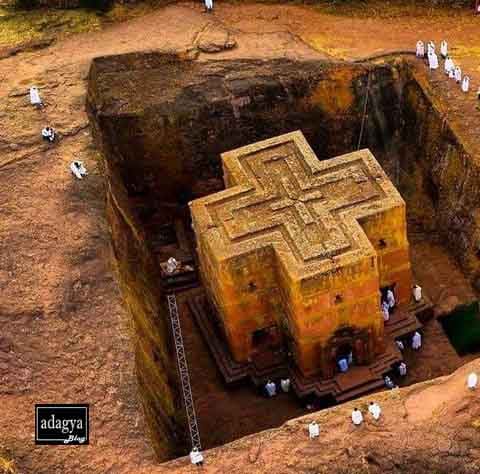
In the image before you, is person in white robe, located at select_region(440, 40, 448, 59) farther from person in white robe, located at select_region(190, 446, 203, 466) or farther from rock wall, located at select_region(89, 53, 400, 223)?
person in white robe, located at select_region(190, 446, 203, 466)

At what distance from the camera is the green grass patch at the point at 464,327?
17.8 m

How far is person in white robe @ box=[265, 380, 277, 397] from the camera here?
17.1 metres

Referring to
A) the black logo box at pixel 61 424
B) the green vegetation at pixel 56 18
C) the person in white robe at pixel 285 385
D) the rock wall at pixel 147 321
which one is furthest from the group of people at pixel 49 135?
the person in white robe at pixel 285 385

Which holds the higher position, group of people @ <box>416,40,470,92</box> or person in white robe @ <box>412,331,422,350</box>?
group of people @ <box>416,40,470,92</box>

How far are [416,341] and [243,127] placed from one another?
6616 millimetres

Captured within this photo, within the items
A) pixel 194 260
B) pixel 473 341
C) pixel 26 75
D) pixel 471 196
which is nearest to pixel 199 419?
pixel 194 260

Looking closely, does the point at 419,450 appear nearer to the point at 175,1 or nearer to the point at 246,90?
the point at 246,90

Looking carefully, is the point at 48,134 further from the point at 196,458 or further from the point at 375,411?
the point at 375,411


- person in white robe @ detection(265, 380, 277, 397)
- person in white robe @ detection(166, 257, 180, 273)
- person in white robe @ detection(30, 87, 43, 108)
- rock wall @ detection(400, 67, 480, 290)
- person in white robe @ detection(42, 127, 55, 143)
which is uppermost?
person in white robe @ detection(30, 87, 43, 108)

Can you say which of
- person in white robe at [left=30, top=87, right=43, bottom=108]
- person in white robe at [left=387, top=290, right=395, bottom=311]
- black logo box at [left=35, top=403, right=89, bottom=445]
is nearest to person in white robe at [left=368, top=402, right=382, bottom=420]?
black logo box at [left=35, top=403, right=89, bottom=445]

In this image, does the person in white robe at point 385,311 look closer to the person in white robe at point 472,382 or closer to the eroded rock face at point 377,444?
the eroded rock face at point 377,444

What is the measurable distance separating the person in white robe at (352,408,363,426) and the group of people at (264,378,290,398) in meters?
4.91

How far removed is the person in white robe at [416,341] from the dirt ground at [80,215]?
40 cm

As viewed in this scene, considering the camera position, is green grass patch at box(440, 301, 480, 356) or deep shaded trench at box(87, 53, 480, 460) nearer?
green grass patch at box(440, 301, 480, 356)
